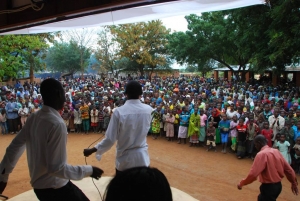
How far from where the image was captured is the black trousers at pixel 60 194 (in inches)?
71.2

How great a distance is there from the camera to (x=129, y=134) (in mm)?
2426

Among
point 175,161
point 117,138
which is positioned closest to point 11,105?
→ point 175,161

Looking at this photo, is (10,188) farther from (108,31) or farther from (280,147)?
(108,31)

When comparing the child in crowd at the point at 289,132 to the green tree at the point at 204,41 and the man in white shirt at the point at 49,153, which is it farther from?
the green tree at the point at 204,41

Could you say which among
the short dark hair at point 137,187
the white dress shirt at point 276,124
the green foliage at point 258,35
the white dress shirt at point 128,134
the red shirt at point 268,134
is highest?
the green foliage at point 258,35

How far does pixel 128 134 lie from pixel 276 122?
17.7 ft

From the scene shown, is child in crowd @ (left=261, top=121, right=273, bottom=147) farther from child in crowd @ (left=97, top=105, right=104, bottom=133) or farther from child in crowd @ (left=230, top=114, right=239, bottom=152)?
child in crowd @ (left=97, top=105, right=104, bottom=133)

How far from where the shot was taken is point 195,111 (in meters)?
8.00

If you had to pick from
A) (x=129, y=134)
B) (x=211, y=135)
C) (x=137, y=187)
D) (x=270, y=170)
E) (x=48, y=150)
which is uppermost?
(x=137, y=187)

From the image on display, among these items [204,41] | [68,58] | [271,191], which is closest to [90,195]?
[271,191]

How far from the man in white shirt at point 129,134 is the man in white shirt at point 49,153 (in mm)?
569

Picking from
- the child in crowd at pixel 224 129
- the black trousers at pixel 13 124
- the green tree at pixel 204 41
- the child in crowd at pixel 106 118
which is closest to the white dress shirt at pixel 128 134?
the child in crowd at pixel 224 129

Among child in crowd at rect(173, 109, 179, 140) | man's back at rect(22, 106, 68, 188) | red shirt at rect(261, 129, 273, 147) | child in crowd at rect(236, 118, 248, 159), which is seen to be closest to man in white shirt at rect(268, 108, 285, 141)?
red shirt at rect(261, 129, 273, 147)

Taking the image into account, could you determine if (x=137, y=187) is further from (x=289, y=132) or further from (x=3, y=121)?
(x=3, y=121)
